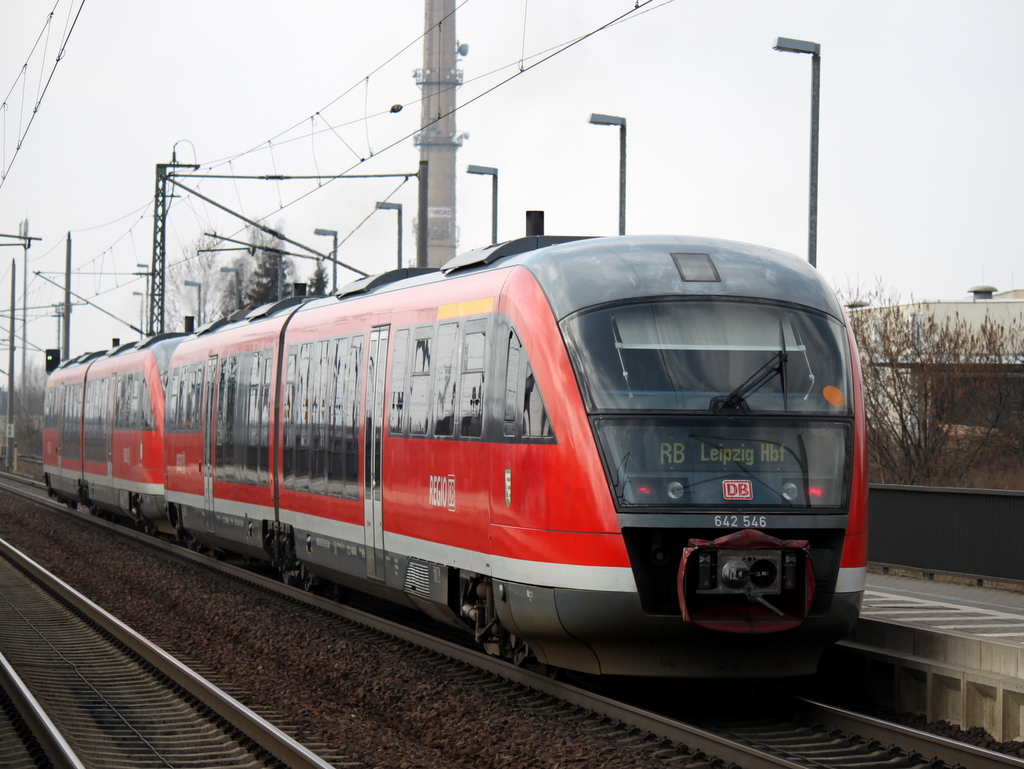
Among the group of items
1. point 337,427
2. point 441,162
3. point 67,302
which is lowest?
point 337,427

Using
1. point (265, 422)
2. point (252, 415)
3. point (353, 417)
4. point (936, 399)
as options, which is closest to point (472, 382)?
point (353, 417)

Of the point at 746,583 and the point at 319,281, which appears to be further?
the point at 319,281

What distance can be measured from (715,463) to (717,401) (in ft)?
1.42

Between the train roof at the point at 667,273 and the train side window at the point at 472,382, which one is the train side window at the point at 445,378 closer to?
the train side window at the point at 472,382

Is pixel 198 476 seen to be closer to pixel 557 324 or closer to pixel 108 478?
pixel 108 478

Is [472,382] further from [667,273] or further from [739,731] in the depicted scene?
[739,731]

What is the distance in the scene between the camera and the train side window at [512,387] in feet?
30.6

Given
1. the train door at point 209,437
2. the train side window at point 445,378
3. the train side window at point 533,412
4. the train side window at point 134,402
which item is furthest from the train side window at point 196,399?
the train side window at point 533,412

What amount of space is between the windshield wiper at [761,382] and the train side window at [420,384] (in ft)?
10.6

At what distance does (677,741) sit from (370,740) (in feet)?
6.61

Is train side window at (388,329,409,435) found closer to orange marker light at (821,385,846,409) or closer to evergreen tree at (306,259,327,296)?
orange marker light at (821,385,846,409)

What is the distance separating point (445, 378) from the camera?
35.1ft

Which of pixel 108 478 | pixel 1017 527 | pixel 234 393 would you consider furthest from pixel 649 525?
pixel 108 478

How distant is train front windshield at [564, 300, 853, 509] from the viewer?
8477 mm
